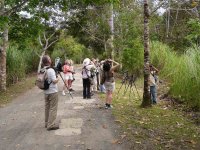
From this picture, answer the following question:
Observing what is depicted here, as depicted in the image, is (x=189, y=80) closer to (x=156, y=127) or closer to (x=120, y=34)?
(x=156, y=127)

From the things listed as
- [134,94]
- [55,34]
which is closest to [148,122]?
[134,94]

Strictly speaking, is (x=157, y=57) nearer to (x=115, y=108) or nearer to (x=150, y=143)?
(x=115, y=108)

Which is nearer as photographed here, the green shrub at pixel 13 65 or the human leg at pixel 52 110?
the human leg at pixel 52 110

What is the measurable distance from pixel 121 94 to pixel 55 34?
22.8 meters

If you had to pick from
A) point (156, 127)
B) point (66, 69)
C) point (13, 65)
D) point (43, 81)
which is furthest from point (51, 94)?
point (13, 65)

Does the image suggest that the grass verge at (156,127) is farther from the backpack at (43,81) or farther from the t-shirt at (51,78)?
the backpack at (43,81)

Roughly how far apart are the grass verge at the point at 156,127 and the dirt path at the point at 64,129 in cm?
39

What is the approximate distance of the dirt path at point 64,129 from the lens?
7996 millimetres

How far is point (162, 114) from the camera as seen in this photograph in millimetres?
11453

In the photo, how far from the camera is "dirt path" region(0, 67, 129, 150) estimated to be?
26.2ft

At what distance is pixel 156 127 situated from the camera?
9633 mm

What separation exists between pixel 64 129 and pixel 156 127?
243cm

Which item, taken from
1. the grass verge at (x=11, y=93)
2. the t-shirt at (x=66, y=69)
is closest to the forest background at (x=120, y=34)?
the grass verge at (x=11, y=93)

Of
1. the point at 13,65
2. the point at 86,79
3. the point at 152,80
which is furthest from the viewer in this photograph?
the point at 13,65
